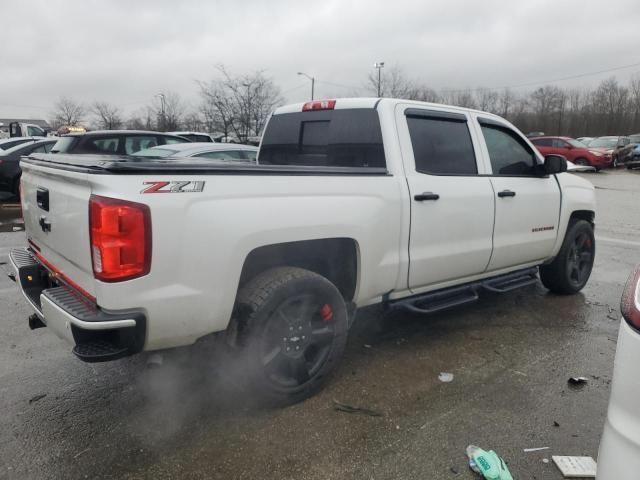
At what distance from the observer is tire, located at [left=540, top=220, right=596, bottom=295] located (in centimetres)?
Result: 527

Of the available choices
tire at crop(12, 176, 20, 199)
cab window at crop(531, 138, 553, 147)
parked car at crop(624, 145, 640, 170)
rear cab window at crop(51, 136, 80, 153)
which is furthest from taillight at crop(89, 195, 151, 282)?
parked car at crop(624, 145, 640, 170)

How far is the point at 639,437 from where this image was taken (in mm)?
1562

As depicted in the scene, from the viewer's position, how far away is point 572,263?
5.45 metres

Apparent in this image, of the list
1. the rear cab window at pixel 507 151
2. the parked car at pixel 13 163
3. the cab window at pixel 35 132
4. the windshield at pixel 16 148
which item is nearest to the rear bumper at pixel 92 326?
the rear cab window at pixel 507 151

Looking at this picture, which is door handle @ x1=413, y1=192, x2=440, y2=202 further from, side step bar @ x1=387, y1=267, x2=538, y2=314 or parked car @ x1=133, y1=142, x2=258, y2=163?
parked car @ x1=133, y1=142, x2=258, y2=163

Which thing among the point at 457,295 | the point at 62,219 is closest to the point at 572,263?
the point at 457,295

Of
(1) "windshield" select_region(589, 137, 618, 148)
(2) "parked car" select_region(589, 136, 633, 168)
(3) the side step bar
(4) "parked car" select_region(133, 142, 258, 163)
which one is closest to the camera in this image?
(3) the side step bar

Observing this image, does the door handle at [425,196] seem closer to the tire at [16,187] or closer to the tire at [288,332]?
the tire at [288,332]

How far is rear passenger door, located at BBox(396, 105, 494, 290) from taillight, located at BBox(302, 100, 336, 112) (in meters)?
0.60

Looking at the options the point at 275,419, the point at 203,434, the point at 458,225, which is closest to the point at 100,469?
the point at 203,434

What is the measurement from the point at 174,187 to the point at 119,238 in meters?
0.36

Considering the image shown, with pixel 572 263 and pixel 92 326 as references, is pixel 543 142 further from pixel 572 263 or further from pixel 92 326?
pixel 92 326

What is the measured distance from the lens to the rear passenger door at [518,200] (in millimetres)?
4301

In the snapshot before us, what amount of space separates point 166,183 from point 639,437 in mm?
2162
